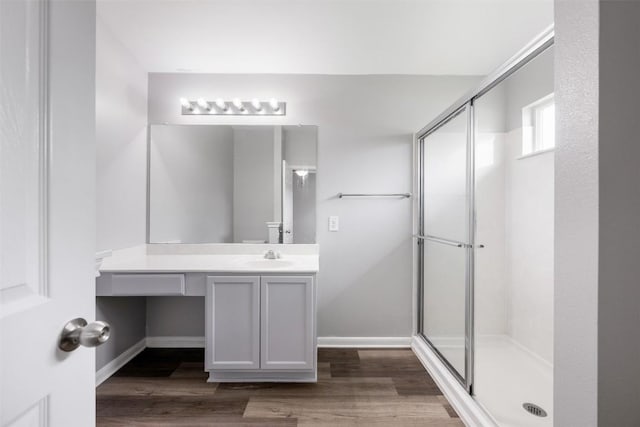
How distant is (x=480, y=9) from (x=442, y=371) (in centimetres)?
224

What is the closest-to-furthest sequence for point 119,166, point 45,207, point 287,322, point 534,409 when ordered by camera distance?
point 45,207
point 534,409
point 287,322
point 119,166

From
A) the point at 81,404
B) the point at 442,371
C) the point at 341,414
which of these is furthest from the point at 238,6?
the point at 442,371

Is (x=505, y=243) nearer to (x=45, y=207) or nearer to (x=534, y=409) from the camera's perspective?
(x=534, y=409)

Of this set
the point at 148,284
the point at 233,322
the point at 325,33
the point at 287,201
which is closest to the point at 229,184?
the point at 287,201

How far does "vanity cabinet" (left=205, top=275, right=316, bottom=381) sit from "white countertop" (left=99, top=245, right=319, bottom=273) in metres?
0.08

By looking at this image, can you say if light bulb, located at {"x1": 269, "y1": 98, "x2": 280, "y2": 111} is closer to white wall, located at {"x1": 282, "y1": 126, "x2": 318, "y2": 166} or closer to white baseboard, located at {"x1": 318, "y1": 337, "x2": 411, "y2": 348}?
white wall, located at {"x1": 282, "y1": 126, "x2": 318, "y2": 166}

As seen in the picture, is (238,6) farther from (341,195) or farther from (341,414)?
(341,414)

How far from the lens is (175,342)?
288cm

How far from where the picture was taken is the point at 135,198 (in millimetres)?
2645

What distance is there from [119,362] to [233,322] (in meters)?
1.02

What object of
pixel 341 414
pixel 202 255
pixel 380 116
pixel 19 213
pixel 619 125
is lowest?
pixel 341 414

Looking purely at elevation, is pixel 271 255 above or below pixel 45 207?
below

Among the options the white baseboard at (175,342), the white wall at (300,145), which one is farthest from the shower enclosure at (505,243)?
the white baseboard at (175,342)

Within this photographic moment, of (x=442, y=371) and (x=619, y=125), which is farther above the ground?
(x=619, y=125)
